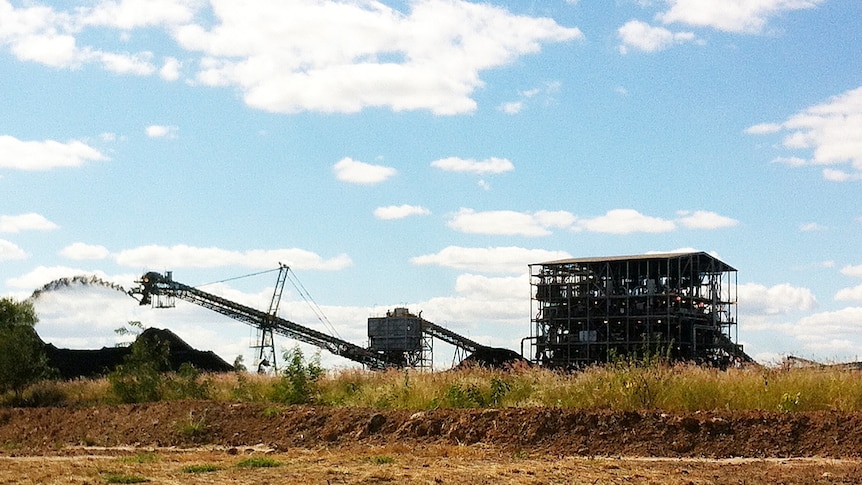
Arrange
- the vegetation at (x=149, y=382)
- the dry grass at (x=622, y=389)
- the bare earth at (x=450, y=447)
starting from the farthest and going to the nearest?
the vegetation at (x=149, y=382)
the dry grass at (x=622, y=389)
the bare earth at (x=450, y=447)

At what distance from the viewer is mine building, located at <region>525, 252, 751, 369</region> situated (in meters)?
61.3

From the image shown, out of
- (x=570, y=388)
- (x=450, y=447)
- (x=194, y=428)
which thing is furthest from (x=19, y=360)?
(x=450, y=447)

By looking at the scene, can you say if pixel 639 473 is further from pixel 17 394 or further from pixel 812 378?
pixel 17 394

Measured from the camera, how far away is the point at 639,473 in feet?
40.3

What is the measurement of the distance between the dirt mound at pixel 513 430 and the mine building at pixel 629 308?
42647 mm

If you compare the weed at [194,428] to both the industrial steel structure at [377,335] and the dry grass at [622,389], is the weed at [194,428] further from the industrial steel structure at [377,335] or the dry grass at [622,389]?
the industrial steel structure at [377,335]

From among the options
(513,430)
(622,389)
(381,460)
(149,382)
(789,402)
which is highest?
(622,389)

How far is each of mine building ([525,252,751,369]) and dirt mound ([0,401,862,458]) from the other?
4265 centimetres

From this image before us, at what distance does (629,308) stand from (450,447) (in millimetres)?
48348

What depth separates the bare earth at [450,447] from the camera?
12.0m

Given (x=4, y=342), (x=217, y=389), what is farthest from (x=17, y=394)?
(x=217, y=389)

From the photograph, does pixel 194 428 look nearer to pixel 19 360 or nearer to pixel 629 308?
pixel 19 360

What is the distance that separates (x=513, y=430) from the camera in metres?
16.7

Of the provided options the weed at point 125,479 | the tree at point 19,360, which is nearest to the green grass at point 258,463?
the weed at point 125,479
